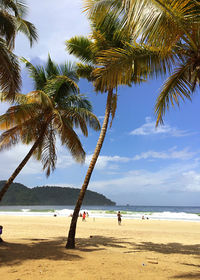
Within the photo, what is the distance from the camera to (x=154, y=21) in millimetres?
4699

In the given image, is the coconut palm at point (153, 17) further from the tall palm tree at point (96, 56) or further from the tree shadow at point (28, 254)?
the tree shadow at point (28, 254)

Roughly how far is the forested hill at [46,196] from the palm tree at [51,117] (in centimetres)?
12108

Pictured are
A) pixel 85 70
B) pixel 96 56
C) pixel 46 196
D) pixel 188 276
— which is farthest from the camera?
pixel 46 196

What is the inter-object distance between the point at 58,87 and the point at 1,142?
398 cm

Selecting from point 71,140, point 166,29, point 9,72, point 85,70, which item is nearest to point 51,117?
point 71,140

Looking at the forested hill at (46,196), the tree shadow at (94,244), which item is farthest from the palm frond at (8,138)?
the forested hill at (46,196)

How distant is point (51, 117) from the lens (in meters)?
11.4

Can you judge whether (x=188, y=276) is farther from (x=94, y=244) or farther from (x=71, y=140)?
(x=71, y=140)

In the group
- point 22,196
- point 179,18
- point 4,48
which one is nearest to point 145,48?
point 179,18

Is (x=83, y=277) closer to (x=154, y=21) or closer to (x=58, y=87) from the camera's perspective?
(x=154, y=21)

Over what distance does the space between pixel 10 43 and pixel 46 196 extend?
17226 cm

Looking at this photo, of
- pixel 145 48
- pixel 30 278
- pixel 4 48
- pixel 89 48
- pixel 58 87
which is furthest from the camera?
pixel 58 87

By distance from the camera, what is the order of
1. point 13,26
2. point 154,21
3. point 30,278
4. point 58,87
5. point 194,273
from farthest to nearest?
1. point 58,87
2. point 13,26
3. point 194,273
4. point 30,278
5. point 154,21

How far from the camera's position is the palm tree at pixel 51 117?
10711 millimetres
